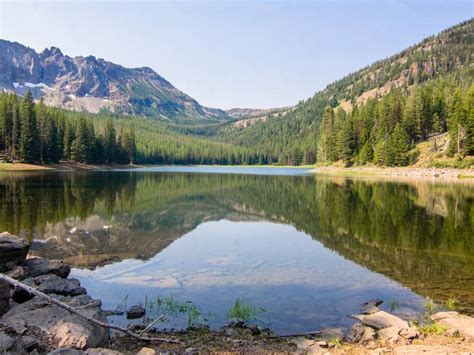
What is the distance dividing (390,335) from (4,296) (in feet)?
37.6

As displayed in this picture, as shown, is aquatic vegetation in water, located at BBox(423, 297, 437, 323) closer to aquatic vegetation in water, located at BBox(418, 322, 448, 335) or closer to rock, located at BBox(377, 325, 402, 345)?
aquatic vegetation in water, located at BBox(418, 322, 448, 335)

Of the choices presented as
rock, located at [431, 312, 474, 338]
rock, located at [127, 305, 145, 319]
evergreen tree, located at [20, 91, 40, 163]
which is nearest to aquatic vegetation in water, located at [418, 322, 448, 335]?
rock, located at [431, 312, 474, 338]

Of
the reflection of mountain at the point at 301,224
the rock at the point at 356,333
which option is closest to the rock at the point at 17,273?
the reflection of mountain at the point at 301,224

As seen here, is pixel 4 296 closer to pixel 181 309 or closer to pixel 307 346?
pixel 181 309

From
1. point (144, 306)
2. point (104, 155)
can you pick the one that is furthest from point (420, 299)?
point (104, 155)

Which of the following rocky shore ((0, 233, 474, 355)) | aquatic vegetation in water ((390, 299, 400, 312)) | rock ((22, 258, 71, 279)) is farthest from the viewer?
rock ((22, 258, 71, 279))

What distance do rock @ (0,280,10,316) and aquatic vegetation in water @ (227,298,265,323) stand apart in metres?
7.09

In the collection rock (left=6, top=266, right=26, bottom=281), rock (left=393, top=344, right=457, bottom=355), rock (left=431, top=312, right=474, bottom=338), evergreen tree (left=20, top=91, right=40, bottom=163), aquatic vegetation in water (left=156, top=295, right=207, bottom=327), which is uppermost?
evergreen tree (left=20, top=91, right=40, bottom=163)

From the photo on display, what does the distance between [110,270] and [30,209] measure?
72.0 ft

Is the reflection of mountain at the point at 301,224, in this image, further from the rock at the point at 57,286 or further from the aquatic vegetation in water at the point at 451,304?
the rock at the point at 57,286

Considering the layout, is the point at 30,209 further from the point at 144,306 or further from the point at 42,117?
the point at 42,117

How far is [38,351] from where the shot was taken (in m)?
9.45

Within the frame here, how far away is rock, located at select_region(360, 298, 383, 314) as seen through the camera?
1460cm

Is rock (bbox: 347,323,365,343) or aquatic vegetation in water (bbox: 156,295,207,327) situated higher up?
rock (bbox: 347,323,365,343)
